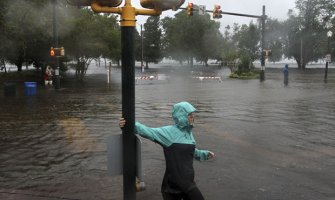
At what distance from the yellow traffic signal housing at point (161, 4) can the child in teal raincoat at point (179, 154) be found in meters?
Result: 1.06

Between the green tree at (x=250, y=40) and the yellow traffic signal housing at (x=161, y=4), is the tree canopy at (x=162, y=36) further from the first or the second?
the yellow traffic signal housing at (x=161, y=4)

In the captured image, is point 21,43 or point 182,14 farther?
point 182,14

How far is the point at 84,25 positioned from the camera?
116ft

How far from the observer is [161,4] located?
4.62 meters

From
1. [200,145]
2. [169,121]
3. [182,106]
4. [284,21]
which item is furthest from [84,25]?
[284,21]

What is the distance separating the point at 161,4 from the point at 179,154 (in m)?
1.54

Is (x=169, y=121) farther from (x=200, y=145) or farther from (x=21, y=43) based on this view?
(x=21, y=43)

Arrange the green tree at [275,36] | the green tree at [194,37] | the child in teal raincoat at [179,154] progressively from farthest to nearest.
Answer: the green tree at [194,37] → the green tree at [275,36] → the child in teal raincoat at [179,154]

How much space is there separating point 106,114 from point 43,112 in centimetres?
243

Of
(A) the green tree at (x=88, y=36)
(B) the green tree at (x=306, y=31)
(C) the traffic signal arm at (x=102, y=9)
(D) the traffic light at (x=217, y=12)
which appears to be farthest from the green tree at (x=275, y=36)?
(C) the traffic signal arm at (x=102, y=9)

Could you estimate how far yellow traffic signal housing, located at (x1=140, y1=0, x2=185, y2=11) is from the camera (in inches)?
181

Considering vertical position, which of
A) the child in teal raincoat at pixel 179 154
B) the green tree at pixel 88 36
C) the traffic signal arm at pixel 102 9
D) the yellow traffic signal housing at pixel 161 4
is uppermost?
the green tree at pixel 88 36

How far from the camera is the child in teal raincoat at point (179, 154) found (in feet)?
14.1

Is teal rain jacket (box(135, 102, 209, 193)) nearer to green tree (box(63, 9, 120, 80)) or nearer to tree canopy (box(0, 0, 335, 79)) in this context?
tree canopy (box(0, 0, 335, 79))
